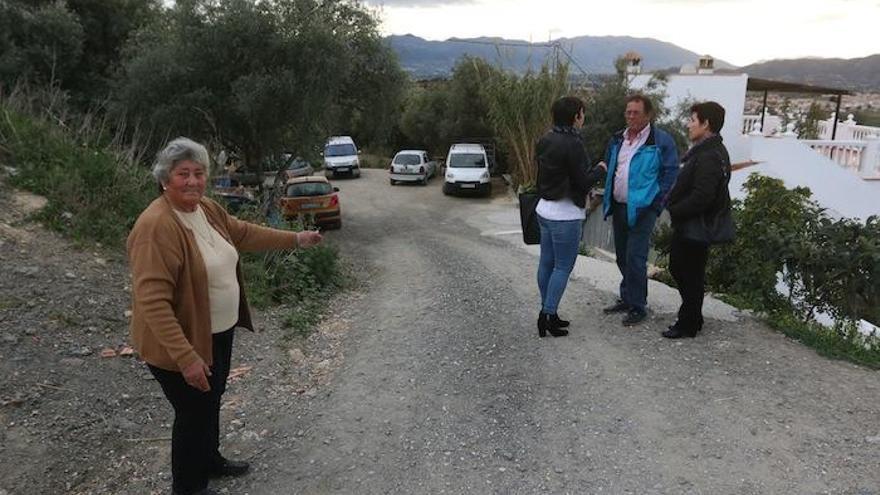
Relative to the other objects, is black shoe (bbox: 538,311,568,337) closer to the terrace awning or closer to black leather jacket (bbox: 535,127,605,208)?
black leather jacket (bbox: 535,127,605,208)

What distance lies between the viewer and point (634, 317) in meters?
4.81


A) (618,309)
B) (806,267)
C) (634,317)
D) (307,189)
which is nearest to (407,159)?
(307,189)

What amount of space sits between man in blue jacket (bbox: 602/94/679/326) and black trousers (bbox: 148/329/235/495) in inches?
116

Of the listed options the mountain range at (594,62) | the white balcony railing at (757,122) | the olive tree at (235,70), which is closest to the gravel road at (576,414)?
the olive tree at (235,70)

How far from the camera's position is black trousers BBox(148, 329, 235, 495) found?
8.34 feet

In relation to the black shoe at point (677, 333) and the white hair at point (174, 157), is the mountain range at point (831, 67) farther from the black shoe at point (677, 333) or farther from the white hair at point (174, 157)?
the white hair at point (174, 157)

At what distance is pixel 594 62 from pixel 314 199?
43.1 m

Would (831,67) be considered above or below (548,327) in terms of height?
above

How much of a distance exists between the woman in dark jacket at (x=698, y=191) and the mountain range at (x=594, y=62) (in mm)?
14648

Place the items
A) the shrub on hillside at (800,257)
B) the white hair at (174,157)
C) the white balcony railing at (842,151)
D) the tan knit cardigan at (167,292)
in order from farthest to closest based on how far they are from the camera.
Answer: the white balcony railing at (842,151) → the shrub on hillside at (800,257) → the white hair at (174,157) → the tan knit cardigan at (167,292)

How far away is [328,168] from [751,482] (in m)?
26.6

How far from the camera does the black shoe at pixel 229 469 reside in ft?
9.86

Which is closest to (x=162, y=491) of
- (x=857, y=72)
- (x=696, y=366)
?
(x=696, y=366)

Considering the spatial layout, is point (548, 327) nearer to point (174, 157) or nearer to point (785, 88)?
point (174, 157)
